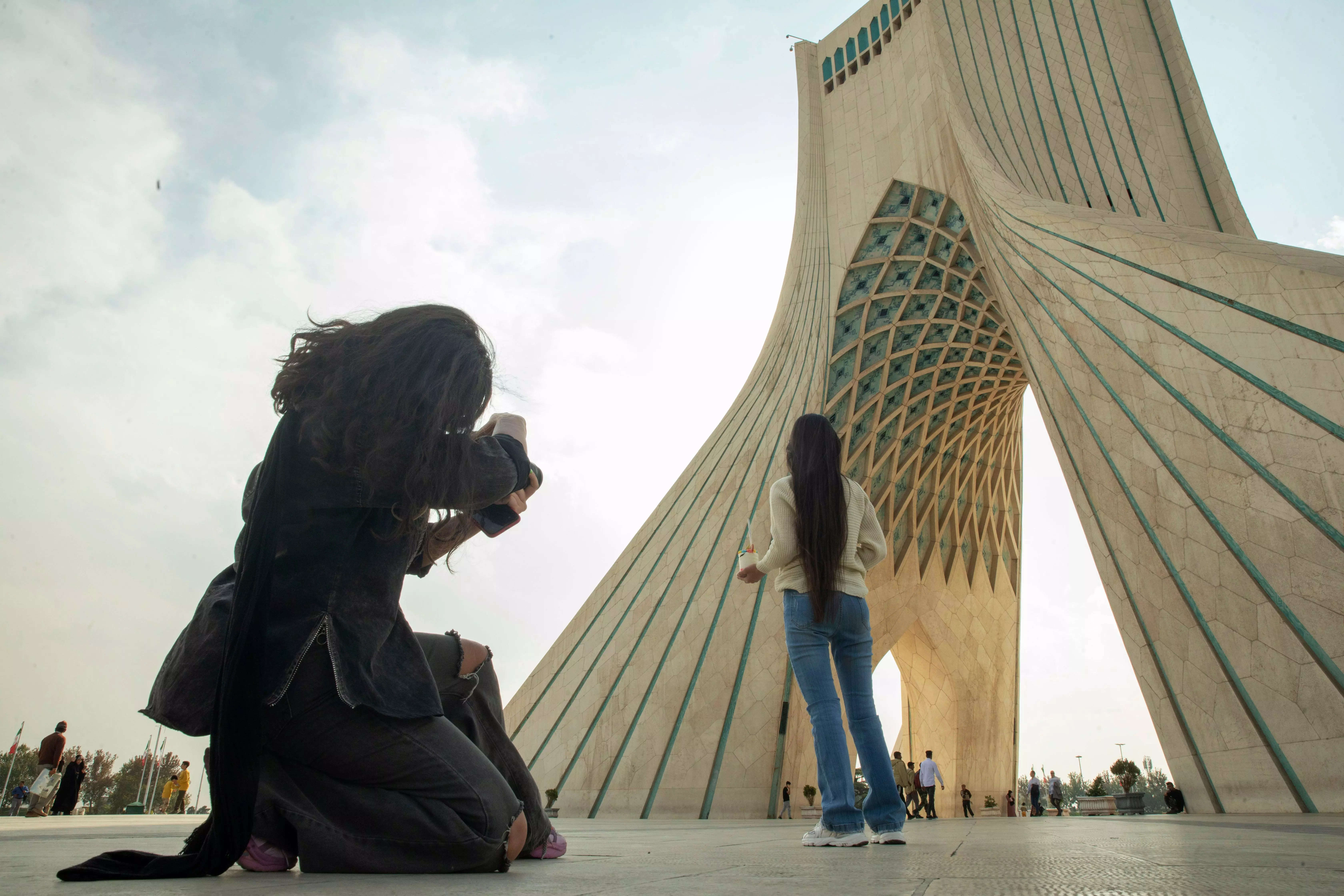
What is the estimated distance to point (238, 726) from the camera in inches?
51.5

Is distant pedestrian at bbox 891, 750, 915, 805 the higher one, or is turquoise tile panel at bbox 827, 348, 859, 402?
turquoise tile panel at bbox 827, 348, 859, 402

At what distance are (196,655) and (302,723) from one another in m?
0.22

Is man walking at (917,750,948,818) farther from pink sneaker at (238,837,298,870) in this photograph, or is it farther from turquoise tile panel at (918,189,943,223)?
pink sneaker at (238,837,298,870)

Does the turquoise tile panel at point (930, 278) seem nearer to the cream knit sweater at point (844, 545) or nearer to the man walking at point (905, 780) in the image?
the man walking at point (905, 780)

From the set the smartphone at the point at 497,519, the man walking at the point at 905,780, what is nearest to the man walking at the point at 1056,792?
the man walking at the point at 905,780

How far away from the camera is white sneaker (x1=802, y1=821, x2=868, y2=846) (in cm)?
209

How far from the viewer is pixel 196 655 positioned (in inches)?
54.3

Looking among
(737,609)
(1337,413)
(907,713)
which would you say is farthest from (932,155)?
(907,713)

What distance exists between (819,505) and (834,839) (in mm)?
966

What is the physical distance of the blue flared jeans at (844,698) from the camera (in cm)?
230

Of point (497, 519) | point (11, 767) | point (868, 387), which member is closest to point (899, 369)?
point (868, 387)

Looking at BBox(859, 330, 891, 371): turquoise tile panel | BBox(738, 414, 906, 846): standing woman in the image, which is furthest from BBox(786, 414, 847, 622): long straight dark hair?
BBox(859, 330, 891, 371): turquoise tile panel

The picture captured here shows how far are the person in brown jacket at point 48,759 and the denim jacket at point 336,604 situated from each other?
22.1 ft

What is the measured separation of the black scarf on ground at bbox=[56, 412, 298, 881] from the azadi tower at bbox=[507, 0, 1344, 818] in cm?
442
